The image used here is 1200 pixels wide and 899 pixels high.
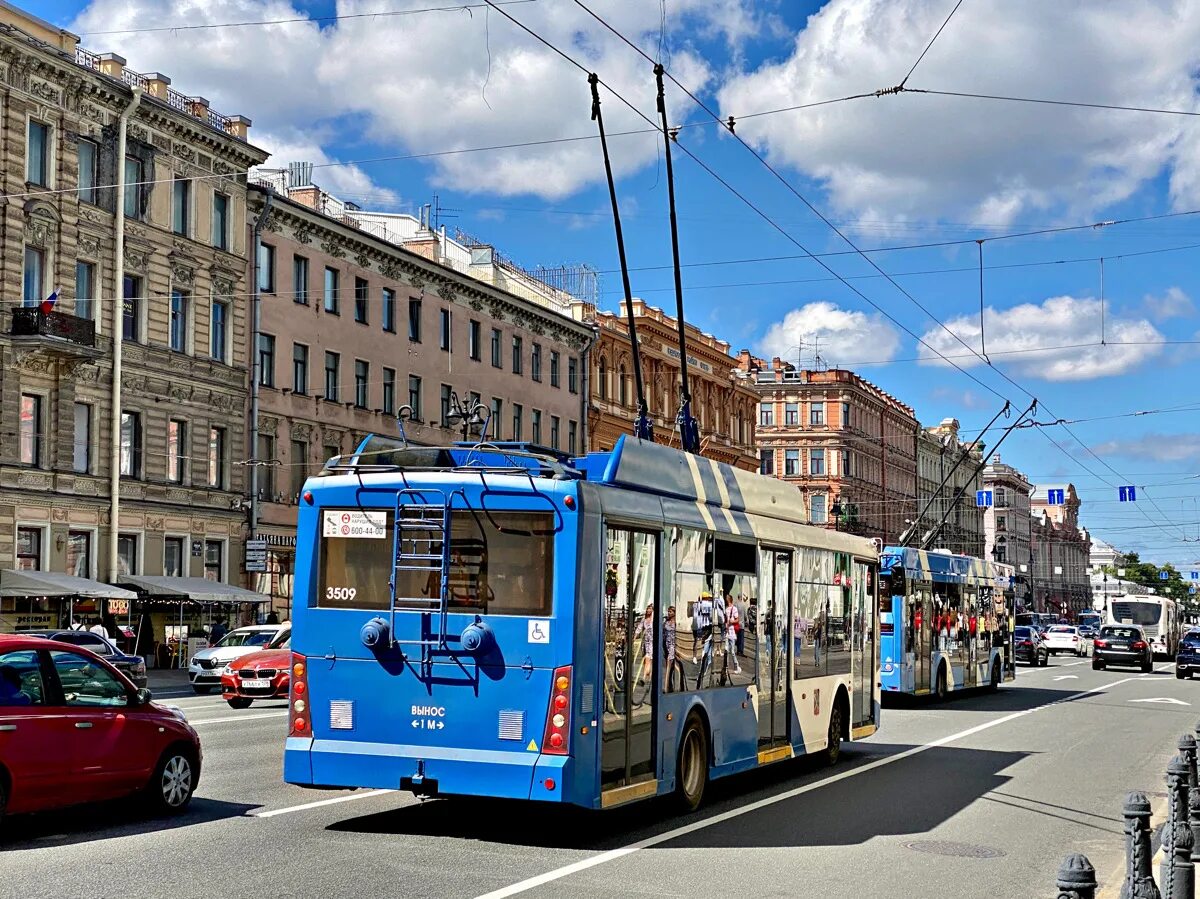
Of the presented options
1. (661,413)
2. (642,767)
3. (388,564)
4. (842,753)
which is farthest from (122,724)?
(661,413)

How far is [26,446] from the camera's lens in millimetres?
37844

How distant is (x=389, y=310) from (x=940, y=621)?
28416 millimetres

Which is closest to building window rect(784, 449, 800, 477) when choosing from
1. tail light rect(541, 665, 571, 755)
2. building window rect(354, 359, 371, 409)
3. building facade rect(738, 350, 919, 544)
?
building facade rect(738, 350, 919, 544)

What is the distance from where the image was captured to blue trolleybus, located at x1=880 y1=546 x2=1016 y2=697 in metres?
28.6

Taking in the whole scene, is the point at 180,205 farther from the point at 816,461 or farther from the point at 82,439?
the point at 816,461

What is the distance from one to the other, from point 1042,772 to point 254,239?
114 ft

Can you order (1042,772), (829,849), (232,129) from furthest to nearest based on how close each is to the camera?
(232,129) < (1042,772) < (829,849)

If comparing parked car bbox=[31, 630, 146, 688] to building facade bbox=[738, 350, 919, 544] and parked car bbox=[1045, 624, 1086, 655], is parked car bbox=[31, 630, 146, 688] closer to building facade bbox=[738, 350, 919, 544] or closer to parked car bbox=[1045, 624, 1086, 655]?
parked car bbox=[1045, 624, 1086, 655]

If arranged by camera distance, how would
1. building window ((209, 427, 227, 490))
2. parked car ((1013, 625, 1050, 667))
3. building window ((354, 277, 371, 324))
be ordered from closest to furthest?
building window ((209, 427, 227, 490)), building window ((354, 277, 371, 324)), parked car ((1013, 625, 1050, 667))

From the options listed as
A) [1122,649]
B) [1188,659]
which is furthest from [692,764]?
[1122,649]

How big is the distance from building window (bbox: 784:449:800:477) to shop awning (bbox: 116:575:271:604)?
59273mm

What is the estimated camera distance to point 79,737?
11055 mm

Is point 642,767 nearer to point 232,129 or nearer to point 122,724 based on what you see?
point 122,724

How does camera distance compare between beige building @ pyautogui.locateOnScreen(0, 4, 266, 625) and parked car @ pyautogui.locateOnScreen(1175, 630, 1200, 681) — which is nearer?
beige building @ pyautogui.locateOnScreen(0, 4, 266, 625)
